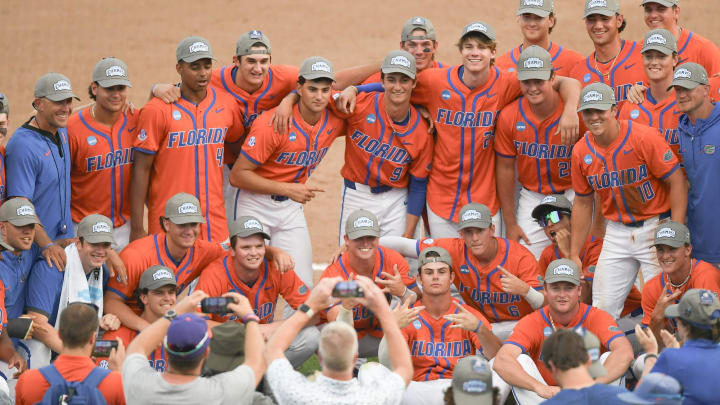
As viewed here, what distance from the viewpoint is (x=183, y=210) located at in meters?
8.70

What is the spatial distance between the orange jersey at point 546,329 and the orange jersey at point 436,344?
11.9 inches

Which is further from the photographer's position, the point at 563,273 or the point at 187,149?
the point at 187,149

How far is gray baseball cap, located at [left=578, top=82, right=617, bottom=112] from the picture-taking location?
8.54 m

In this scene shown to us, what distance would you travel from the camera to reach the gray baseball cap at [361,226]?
874 centimetres

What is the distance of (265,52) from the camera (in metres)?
9.61

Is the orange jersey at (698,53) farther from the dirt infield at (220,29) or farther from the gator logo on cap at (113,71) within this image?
the dirt infield at (220,29)

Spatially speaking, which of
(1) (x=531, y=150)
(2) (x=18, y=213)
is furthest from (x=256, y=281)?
(1) (x=531, y=150)

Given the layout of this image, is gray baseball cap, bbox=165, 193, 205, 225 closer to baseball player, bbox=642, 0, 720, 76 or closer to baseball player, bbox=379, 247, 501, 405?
baseball player, bbox=379, 247, 501, 405

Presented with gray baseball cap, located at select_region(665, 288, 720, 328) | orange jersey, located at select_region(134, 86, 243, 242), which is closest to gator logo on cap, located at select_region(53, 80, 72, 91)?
orange jersey, located at select_region(134, 86, 243, 242)

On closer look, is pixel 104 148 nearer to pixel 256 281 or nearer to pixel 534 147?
pixel 256 281

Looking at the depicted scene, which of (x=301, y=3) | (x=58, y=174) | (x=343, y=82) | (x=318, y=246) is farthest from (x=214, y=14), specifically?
(x=58, y=174)

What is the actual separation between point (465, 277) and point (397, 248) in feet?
2.15

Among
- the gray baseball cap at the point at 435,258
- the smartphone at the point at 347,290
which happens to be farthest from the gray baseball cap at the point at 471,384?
the gray baseball cap at the point at 435,258

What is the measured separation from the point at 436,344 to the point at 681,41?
371 centimetres
